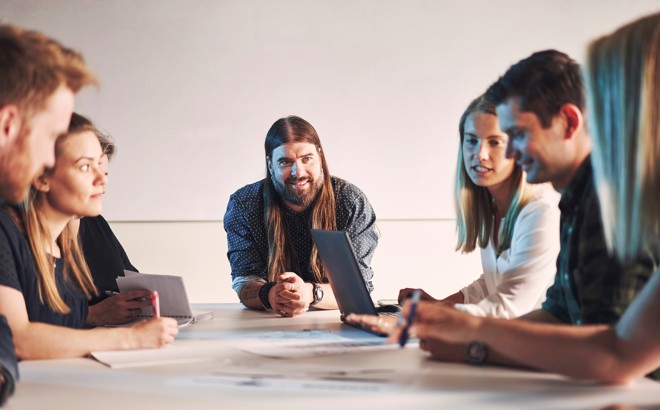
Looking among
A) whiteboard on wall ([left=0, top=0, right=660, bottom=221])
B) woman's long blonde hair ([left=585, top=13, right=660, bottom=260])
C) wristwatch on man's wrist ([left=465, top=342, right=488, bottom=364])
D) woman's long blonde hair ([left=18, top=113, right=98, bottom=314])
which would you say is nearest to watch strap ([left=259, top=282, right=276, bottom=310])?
woman's long blonde hair ([left=18, top=113, right=98, bottom=314])

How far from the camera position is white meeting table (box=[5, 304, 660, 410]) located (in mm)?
1314

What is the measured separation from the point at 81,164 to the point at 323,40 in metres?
2.73

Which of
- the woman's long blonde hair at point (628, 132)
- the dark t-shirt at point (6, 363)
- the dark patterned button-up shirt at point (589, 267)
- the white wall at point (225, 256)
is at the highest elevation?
the woman's long blonde hair at point (628, 132)

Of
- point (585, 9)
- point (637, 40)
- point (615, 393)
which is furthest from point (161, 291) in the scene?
point (585, 9)

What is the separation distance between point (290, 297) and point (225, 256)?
2.17 meters

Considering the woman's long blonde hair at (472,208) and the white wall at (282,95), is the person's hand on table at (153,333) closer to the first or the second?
the woman's long blonde hair at (472,208)

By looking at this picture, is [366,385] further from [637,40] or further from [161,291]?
[161,291]

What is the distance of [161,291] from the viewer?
7.59 ft

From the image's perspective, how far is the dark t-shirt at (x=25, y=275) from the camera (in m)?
1.77

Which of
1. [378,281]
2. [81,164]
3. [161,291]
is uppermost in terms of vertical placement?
[81,164]

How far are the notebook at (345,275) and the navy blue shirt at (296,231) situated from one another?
685 mm

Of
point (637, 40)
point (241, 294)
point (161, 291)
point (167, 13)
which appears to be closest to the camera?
point (637, 40)

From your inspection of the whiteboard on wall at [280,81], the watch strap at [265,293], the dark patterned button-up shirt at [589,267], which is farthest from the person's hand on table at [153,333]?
the whiteboard on wall at [280,81]

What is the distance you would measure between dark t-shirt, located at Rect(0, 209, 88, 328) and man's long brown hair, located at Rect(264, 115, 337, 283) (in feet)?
3.50
